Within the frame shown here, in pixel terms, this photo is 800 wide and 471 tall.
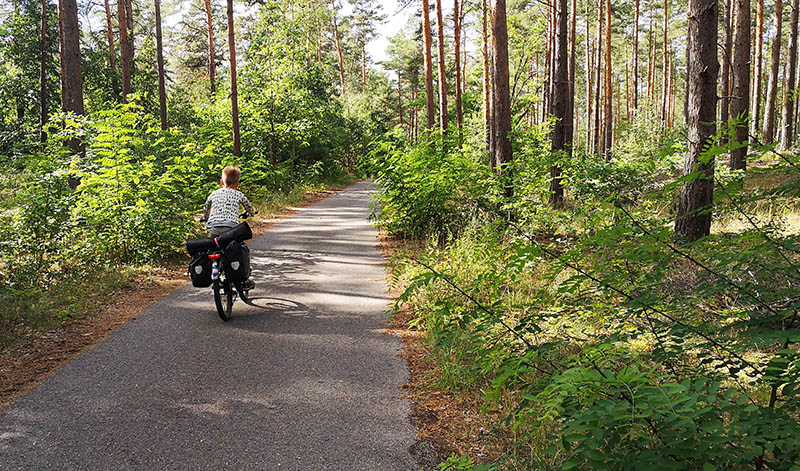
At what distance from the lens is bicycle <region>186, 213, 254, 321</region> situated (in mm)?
6391

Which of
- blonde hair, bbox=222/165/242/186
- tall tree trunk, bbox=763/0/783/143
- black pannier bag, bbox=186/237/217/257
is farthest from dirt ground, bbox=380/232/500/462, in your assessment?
tall tree trunk, bbox=763/0/783/143

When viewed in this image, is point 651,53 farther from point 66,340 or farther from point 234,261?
point 66,340

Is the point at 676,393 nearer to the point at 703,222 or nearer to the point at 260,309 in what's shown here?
the point at 260,309

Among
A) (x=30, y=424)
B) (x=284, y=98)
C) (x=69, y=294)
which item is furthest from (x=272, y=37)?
(x=30, y=424)

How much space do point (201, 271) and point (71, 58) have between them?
803 cm

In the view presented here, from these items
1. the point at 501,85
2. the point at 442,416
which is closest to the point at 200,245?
the point at 442,416

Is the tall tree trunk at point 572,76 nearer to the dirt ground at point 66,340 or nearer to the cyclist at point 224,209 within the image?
the cyclist at point 224,209

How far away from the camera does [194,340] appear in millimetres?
5883

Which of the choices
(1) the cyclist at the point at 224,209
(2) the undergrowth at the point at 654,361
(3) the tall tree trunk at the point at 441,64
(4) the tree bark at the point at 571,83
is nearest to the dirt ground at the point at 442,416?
(2) the undergrowth at the point at 654,361

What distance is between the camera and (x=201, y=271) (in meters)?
6.38

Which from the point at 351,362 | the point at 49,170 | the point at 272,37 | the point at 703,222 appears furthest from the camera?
the point at 272,37

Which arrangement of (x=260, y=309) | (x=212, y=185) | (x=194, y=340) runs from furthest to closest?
1. (x=212, y=185)
2. (x=260, y=309)
3. (x=194, y=340)

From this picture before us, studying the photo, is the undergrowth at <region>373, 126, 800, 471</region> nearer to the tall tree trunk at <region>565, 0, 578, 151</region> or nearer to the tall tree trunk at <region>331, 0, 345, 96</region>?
the tall tree trunk at <region>565, 0, 578, 151</region>

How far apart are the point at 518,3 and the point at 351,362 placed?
2800 centimetres
